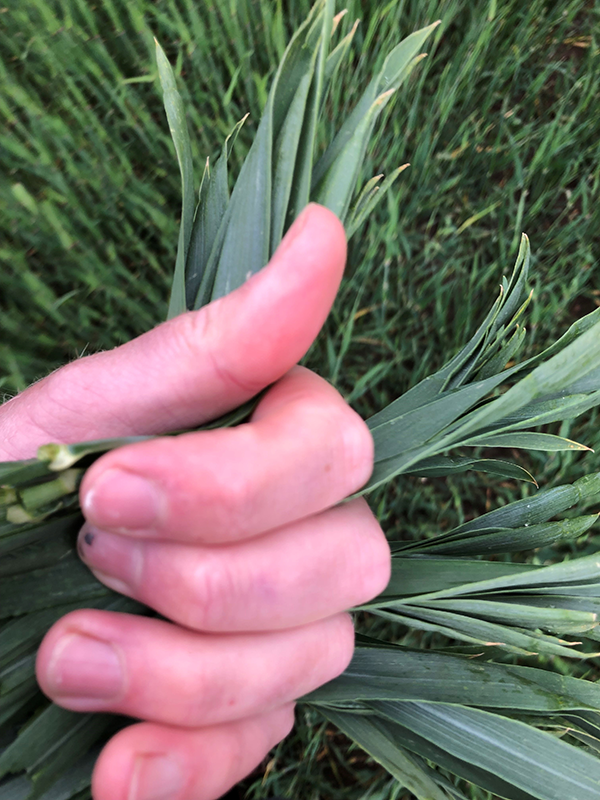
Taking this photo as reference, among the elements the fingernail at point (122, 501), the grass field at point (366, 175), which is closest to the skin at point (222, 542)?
the fingernail at point (122, 501)

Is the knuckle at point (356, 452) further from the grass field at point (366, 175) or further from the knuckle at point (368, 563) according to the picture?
the grass field at point (366, 175)

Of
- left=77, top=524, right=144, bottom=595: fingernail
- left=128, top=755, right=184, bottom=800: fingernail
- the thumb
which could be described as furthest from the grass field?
left=128, top=755, right=184, bottom=800: fingernail

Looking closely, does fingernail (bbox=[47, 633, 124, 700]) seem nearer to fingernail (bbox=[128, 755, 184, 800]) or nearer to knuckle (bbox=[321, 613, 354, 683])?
fingernail (bbox=[128, 755, 184, 800])

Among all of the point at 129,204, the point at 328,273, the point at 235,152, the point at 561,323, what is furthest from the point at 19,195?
the point at 561,323

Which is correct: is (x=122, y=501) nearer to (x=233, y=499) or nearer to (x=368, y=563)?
(x=233, y=499)

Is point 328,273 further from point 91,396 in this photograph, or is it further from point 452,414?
point 91,396

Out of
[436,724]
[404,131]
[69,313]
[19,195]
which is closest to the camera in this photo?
[436,724]

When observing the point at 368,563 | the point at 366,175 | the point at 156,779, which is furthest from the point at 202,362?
the point at 366,175
